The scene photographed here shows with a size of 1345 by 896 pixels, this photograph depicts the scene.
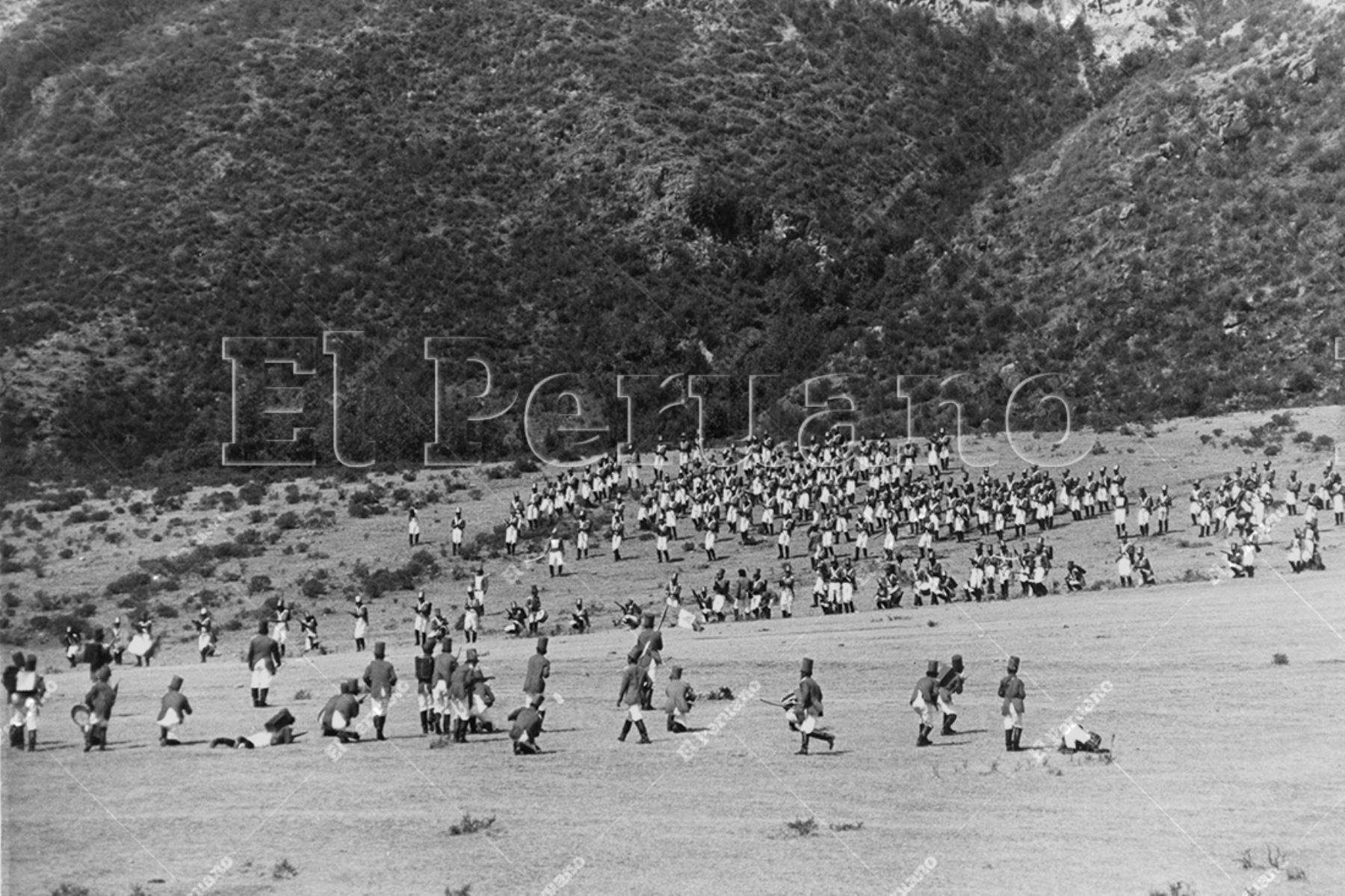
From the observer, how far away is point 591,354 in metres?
73.3

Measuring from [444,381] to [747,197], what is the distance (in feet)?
64.9

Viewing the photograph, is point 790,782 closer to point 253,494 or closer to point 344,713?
point 344,713

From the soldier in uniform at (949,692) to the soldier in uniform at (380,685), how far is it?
286 inches

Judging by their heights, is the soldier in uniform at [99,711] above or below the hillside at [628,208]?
below

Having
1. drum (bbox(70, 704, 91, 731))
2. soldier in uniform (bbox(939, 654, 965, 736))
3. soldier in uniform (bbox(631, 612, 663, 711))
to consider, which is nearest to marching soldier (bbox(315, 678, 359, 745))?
drum (bbox(70, 704, 91, 731))

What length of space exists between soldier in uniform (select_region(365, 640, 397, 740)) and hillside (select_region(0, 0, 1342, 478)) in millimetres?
42425

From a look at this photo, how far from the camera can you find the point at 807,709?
65.8ft

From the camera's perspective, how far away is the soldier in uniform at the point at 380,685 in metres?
21.4

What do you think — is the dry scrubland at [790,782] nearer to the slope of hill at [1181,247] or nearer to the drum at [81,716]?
the drum at [81,716]

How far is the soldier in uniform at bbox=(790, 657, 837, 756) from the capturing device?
20.0m

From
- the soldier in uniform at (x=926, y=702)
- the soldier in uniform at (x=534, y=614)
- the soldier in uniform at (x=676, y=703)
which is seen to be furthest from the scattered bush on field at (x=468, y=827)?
the soldier in uniform at (x=534, y=614)

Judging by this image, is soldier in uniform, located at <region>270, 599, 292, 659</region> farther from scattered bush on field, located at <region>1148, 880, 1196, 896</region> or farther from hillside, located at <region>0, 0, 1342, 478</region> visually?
hillside, located at <region>0, 0, 1342, 478</region>

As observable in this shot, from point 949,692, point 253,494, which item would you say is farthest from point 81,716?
point 253,494

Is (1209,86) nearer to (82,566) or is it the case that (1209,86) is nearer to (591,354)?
(591,354)
